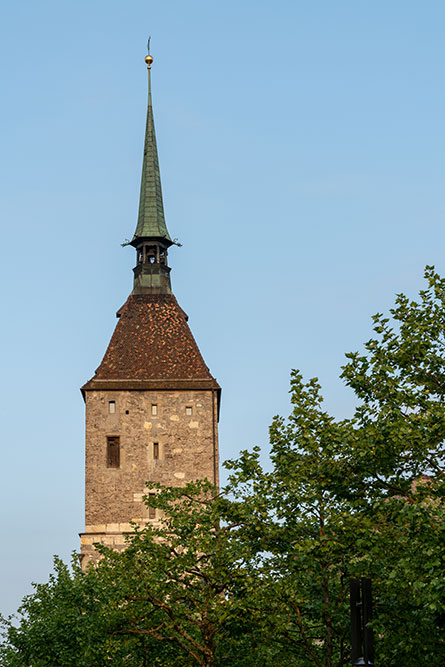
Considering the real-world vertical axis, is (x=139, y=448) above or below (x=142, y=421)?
below

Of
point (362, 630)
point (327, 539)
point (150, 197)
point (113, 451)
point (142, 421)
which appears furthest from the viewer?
point (150, 197)

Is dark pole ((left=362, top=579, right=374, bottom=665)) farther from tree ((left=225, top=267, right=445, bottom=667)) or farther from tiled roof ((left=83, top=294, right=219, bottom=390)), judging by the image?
tiled roof ((left=83, top=294, right=219, bottom=390))

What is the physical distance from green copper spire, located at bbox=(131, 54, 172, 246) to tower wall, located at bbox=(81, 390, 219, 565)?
1198 cm

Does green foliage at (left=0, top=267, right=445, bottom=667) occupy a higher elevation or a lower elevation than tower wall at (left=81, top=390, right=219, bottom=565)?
lower

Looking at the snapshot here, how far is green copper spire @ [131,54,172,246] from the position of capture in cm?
6781

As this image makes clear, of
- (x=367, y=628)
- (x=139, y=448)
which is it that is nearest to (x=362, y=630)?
(x=367, y=628)

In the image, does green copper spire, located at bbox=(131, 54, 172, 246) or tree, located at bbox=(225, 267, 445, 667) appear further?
green copper spire, located at bbox=(131, 54, 172, 246)

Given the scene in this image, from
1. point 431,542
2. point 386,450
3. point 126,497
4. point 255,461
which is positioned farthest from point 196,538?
point 126,497

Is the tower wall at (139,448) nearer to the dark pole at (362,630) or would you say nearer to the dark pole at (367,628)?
the dark pole at (362,630)

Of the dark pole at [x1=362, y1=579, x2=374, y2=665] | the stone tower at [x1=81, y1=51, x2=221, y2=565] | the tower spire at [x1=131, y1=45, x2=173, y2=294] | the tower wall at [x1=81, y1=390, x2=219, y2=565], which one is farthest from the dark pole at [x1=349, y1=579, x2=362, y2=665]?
the tower spire at [x1=131, y1=45, x2=173, y2=294]

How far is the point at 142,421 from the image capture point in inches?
2335

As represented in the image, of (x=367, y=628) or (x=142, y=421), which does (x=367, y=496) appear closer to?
(x=367, y=628)

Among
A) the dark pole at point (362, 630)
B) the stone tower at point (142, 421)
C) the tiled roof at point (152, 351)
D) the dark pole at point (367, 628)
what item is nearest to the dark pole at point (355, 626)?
the dark pole at point (362, 630)

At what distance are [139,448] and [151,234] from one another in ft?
47.7
